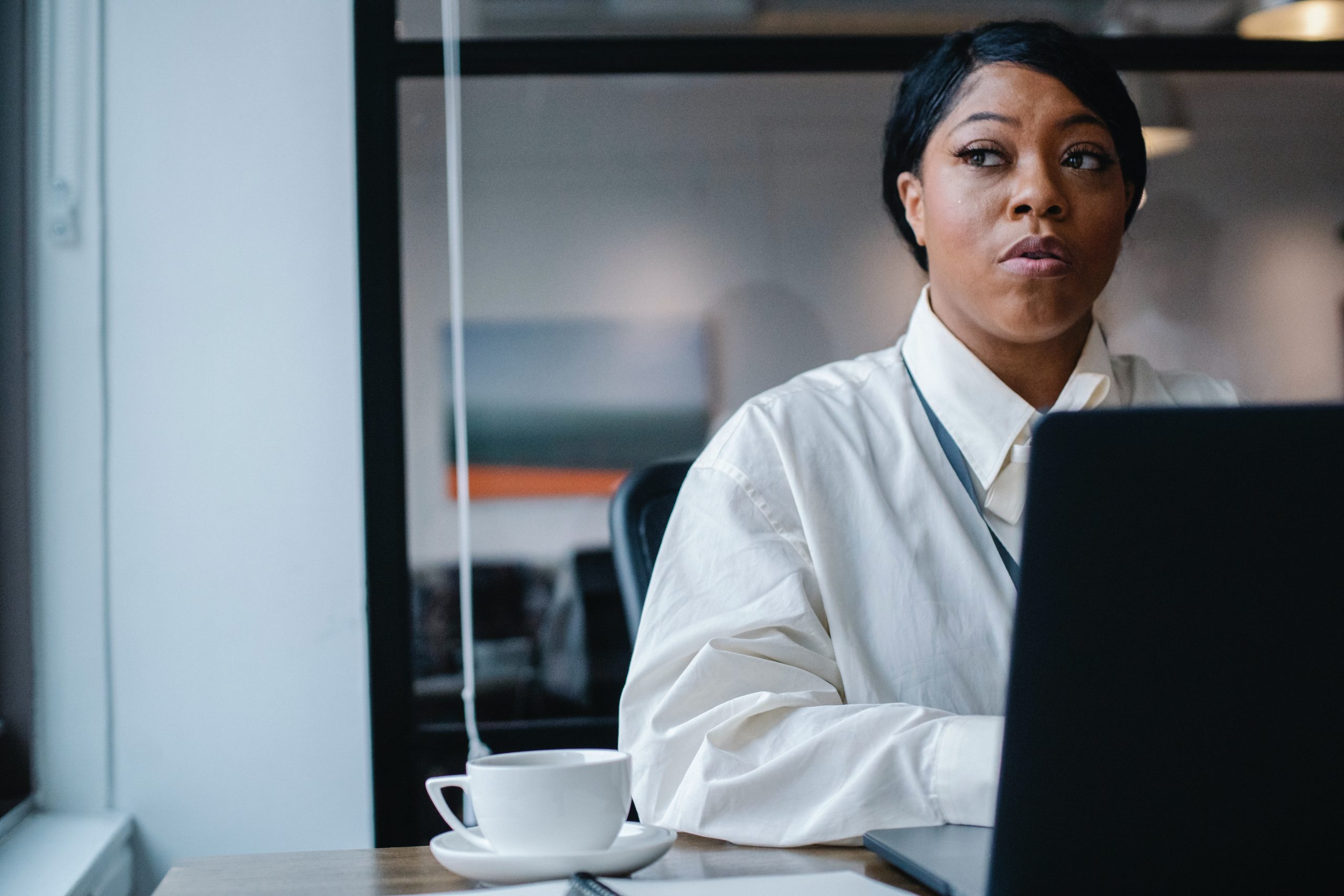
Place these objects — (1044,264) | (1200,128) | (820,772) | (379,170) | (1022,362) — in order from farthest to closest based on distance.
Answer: (1200,128) → (379,170) → (1022,362) → (1044,264) → (820,772)

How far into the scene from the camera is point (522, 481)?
2.04m

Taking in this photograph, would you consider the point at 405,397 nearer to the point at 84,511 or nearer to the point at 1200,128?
the point at 84,511

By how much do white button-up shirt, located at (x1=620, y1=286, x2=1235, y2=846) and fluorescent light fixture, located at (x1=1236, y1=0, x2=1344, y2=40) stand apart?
1.28m

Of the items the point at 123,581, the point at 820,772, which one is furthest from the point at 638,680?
the point at 123,581

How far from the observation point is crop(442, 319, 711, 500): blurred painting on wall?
2.04 meters

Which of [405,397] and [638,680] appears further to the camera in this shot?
[405,397]

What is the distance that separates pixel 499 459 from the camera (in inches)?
80.6

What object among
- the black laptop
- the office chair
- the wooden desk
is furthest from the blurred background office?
the black laptop

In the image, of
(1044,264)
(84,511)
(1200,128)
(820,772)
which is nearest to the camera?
(820,772)

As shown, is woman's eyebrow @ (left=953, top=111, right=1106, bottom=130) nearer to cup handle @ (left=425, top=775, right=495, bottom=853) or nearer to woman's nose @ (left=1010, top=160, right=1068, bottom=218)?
woman's nose @ (left=1010, top=160, right=1068, bottom=218)

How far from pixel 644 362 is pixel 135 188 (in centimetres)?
89

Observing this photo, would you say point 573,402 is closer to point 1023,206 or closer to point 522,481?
point 522,481

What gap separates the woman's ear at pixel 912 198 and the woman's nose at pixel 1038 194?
16 cm

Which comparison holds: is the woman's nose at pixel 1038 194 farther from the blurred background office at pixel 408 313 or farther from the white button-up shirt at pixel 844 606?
the blurred background office at pixel 408 313
